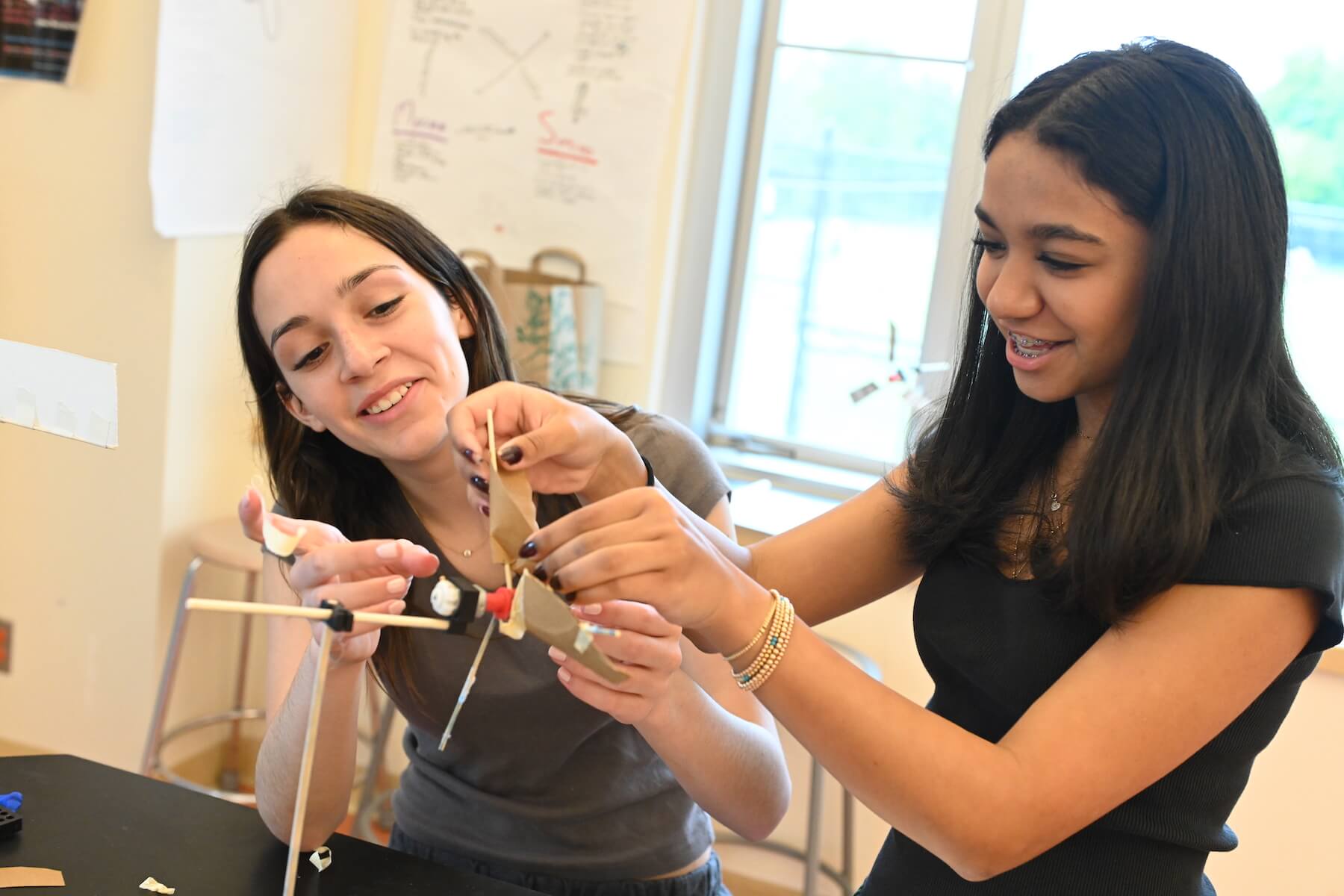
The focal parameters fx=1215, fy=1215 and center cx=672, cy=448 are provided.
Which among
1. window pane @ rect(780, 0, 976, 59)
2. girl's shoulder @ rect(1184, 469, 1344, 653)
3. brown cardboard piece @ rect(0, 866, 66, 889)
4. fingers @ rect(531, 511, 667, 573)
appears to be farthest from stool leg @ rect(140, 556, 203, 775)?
girl's shoulder @ rect(1184, 469, 1344, 653)

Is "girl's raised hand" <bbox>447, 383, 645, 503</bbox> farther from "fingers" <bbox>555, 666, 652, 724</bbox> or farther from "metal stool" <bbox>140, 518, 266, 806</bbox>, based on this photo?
"metal stool" <bbox>140, 518, 266, 806</bbox>

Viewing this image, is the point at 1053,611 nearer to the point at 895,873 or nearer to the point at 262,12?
the point at 895,873

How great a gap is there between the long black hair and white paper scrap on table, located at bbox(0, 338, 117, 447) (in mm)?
750

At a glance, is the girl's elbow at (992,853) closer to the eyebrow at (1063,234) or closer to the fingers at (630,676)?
the fingers at (630,676)

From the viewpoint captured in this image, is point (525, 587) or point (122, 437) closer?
point (525, 587)

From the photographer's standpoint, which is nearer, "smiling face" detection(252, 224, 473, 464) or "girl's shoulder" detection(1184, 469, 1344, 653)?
"girl's shoulder" detection(1184, 469, 1344, 653)

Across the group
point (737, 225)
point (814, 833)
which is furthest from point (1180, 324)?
point (737, 225)

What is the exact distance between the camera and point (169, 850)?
1033 mm

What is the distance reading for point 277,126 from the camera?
2646 mm

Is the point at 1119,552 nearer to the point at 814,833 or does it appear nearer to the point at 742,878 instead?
the point at 814,833

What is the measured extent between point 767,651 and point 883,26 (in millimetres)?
2096

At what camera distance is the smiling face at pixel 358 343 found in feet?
4.09

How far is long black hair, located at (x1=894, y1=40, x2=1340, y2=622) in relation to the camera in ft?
3.05

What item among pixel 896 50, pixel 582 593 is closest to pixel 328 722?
pixel 582 593
